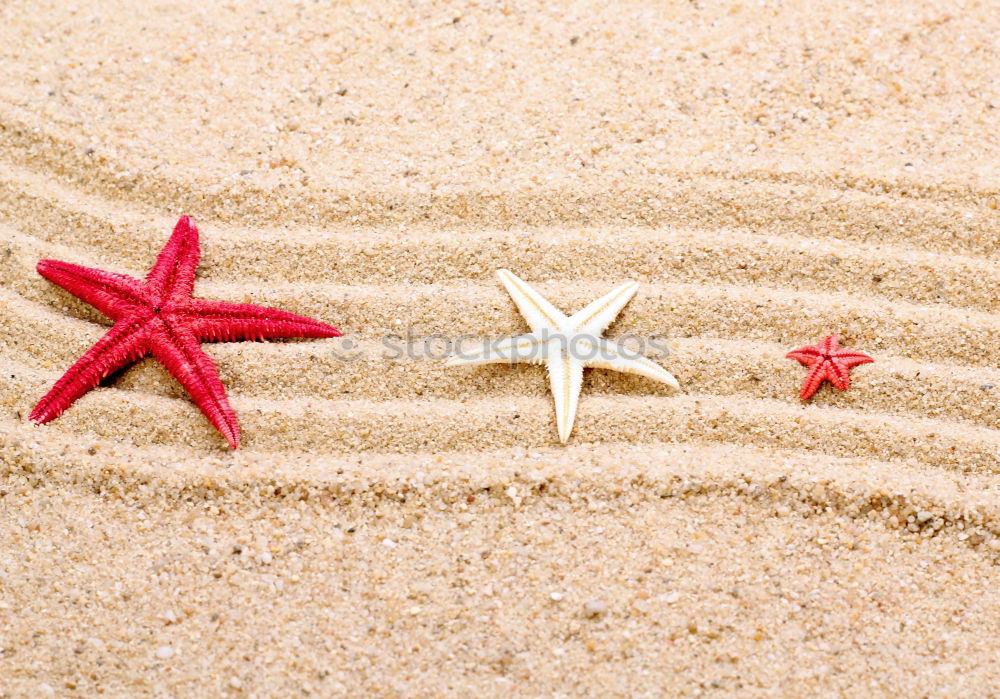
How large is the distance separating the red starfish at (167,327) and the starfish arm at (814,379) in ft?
6.14

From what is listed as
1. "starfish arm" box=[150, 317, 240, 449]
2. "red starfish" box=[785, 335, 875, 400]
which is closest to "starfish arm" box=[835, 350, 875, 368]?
"red starfish" box=[785, 335, 875, 400]

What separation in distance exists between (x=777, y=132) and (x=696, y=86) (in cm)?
44

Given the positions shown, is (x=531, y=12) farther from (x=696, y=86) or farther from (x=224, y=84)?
(x=224, y=84)

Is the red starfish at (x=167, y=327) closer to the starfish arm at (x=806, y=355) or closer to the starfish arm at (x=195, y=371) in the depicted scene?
the starfish arm at (x=195, y=371)

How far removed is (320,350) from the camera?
3506 millimetres

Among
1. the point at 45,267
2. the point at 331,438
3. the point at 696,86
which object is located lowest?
the point at 331,438

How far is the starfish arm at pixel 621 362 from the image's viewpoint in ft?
10.9

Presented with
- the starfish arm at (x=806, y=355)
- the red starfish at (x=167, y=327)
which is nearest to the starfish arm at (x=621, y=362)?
the starfish arm at (x=806, y=355)

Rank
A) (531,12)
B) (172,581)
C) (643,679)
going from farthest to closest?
(531,12) < (172,581) < (643,679)

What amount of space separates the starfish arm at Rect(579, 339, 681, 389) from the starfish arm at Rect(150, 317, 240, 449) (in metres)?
1.38

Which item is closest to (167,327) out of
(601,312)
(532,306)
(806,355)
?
(532,306)

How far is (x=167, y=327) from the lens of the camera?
133 inches

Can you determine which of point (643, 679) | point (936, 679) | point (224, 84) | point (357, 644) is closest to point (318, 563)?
point (357, 644)

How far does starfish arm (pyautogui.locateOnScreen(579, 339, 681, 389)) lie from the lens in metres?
3.32
